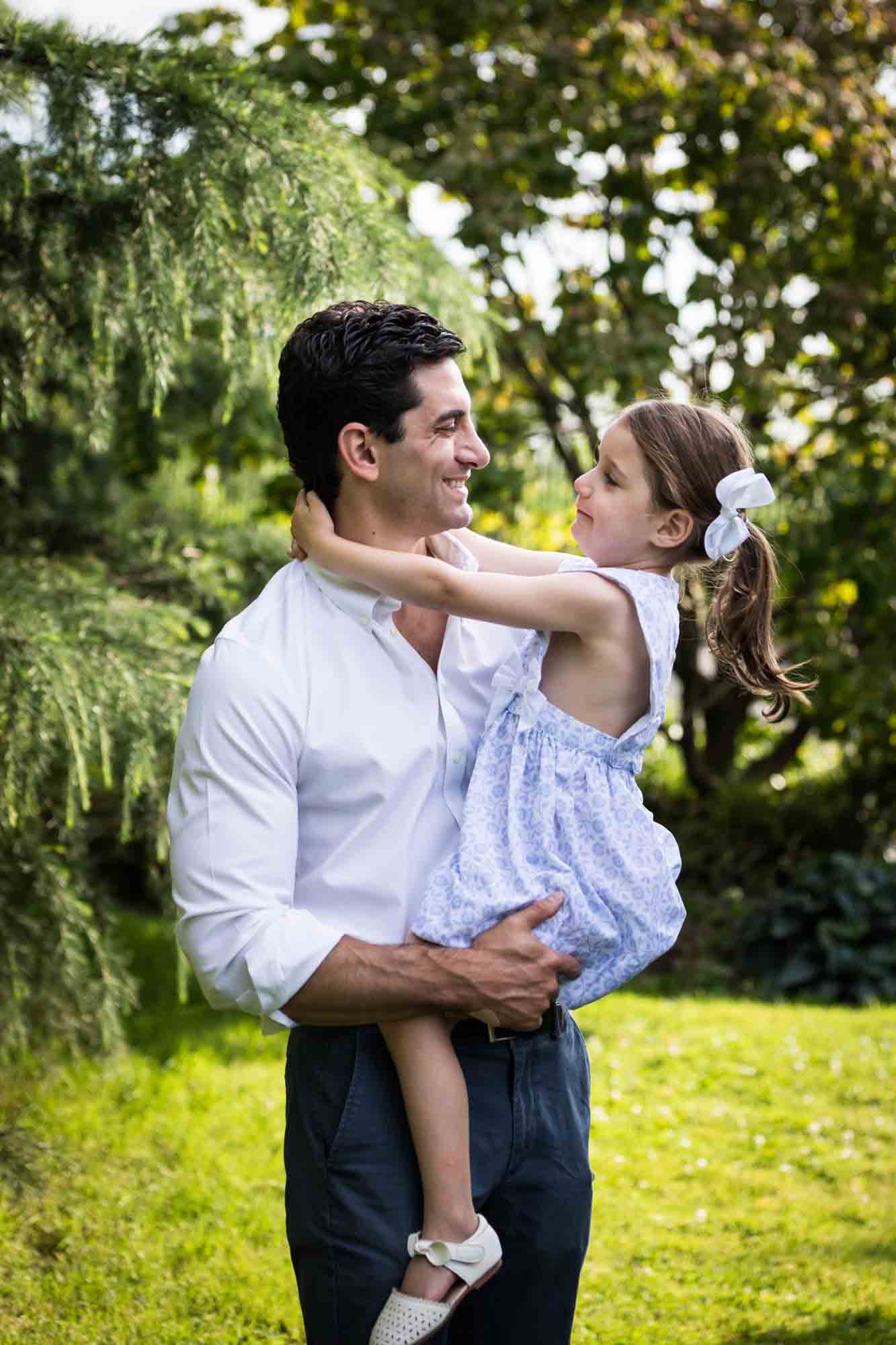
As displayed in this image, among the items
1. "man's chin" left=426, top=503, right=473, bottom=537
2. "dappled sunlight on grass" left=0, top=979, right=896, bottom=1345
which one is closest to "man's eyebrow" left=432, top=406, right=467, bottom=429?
"man's chin" left=426, top=503, right=473, bottom=537

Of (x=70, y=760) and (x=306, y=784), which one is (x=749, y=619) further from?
(x=70, y=760)

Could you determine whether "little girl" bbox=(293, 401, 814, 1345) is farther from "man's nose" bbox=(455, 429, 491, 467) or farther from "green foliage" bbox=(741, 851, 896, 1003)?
"green foliage" bbox=(741, 851, 896, 1003)

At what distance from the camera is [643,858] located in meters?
1.85

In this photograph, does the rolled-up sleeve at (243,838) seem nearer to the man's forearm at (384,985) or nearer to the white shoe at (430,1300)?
the man's forearm at (384,985)

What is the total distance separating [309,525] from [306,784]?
0.37 metres

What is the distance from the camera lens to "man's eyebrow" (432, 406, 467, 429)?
1831 mm

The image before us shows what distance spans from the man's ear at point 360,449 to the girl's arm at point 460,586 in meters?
0.08

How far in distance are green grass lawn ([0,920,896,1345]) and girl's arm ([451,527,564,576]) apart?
6.79ft

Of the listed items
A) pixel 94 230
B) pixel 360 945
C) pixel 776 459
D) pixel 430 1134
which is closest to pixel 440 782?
pixel 360 945

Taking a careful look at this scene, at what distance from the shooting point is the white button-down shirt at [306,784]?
1617mm

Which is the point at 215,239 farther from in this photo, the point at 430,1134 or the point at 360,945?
the point at 430,1134

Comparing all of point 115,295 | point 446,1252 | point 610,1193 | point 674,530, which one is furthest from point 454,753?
point 610,1193

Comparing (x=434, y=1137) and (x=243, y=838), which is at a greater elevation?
(x=243, y=838)

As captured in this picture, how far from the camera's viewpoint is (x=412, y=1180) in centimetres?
173
